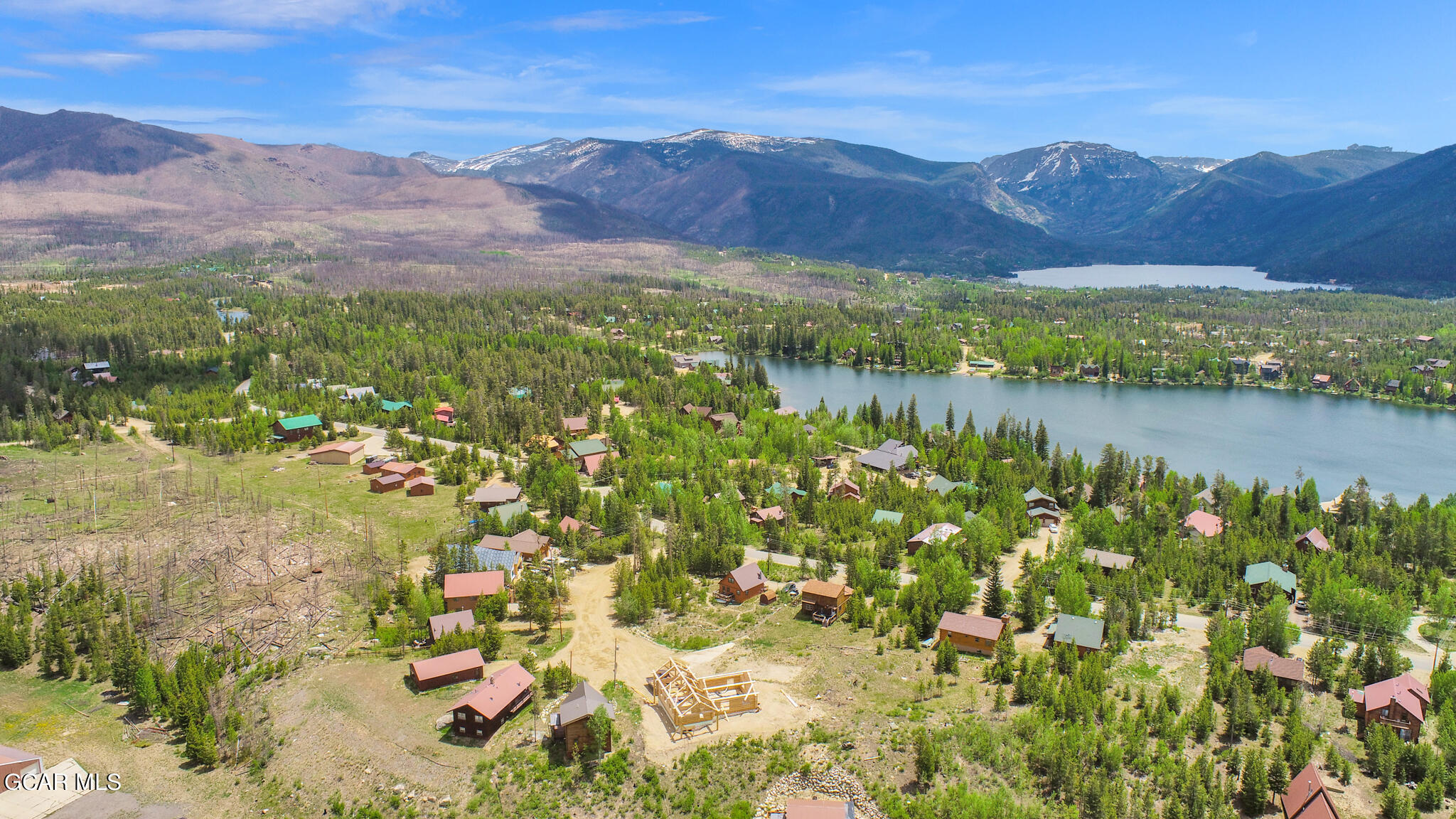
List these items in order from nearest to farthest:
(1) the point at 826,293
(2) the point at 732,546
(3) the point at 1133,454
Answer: (2) the point at 732,546
(3) the point at 1133,454
(1) the point at 826,293

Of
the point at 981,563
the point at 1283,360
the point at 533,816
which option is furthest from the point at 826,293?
the point at 533,816

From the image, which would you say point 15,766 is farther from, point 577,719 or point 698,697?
point 698,697

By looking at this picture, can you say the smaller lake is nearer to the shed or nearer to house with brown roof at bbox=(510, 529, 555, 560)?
the shed

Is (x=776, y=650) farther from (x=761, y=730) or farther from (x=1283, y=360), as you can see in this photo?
(x=1283, y=360)

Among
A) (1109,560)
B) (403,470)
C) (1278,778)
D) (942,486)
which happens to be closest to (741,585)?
(1109,560)

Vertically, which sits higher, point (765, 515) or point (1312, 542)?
point (1312, 542)

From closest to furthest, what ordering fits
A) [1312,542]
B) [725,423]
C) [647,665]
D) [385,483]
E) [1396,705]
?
[1396,705], [647,665], [1312,542], [385,483], [725,423]
